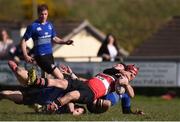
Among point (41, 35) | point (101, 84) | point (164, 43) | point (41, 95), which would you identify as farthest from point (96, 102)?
point (164, 43)

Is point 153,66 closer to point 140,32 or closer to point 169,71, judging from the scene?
point 169,71

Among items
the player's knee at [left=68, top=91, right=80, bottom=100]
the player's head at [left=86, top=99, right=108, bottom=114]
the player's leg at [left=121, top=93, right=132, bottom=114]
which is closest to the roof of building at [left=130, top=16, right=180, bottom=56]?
the player's leg at [left=121, top=93, right=132, bottom=114]

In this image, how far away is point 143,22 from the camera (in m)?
56.8

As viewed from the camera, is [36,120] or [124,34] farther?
[124,34]

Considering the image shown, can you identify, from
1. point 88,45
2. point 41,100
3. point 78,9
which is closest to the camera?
point 41,100

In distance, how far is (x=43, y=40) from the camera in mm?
16844

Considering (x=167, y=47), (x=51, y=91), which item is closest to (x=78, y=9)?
(x=167, y=47)

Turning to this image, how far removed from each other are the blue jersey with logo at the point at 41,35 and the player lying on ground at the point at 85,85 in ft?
7.89

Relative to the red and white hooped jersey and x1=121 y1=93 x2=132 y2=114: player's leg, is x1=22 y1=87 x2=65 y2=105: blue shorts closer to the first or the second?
the red and white hooped jersey

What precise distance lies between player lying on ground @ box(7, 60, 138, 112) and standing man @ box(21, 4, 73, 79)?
188 centimetres

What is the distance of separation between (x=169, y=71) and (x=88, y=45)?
11.7 m

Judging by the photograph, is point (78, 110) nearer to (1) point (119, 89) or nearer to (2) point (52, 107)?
(1) point (119, 89)

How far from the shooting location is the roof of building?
98.5 feet

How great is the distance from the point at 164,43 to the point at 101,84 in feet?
54.0
